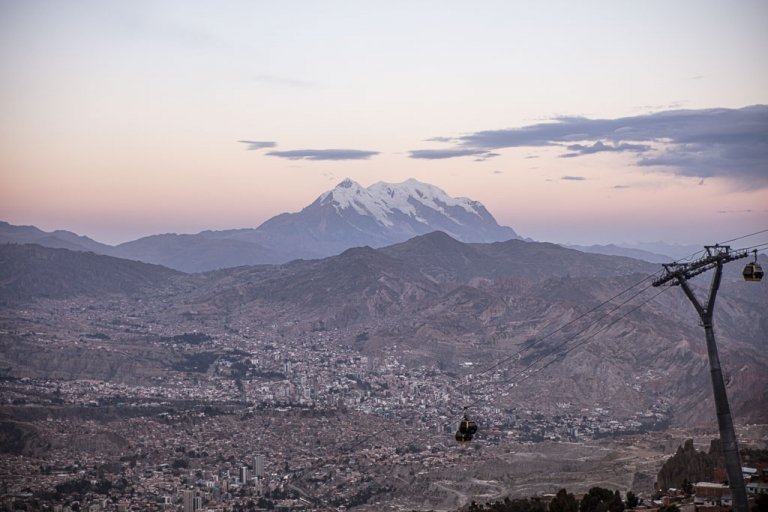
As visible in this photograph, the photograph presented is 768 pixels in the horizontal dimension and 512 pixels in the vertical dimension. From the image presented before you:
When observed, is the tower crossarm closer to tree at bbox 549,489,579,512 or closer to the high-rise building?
tree at bbox 549,489,579,512

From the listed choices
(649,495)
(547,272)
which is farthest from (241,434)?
(547,272)

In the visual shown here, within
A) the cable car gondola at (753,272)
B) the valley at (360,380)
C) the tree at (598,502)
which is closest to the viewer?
the cable car gondola at (753,272)

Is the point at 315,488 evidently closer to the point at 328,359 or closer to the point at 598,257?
the point at 328,359

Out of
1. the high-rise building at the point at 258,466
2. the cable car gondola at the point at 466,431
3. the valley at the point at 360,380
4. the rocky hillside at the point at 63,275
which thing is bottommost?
the high-rise building at the point at 258,466

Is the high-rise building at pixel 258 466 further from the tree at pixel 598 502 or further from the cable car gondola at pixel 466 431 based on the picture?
the cable car gondola at pixel 466 431

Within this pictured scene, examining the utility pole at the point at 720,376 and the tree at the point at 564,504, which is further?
the tree at the point at 564,504

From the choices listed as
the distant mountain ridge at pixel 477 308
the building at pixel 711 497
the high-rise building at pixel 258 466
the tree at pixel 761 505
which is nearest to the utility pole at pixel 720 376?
the tree at pixel 761 505

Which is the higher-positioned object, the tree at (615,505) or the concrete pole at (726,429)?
the concrete pole at (726,429)
